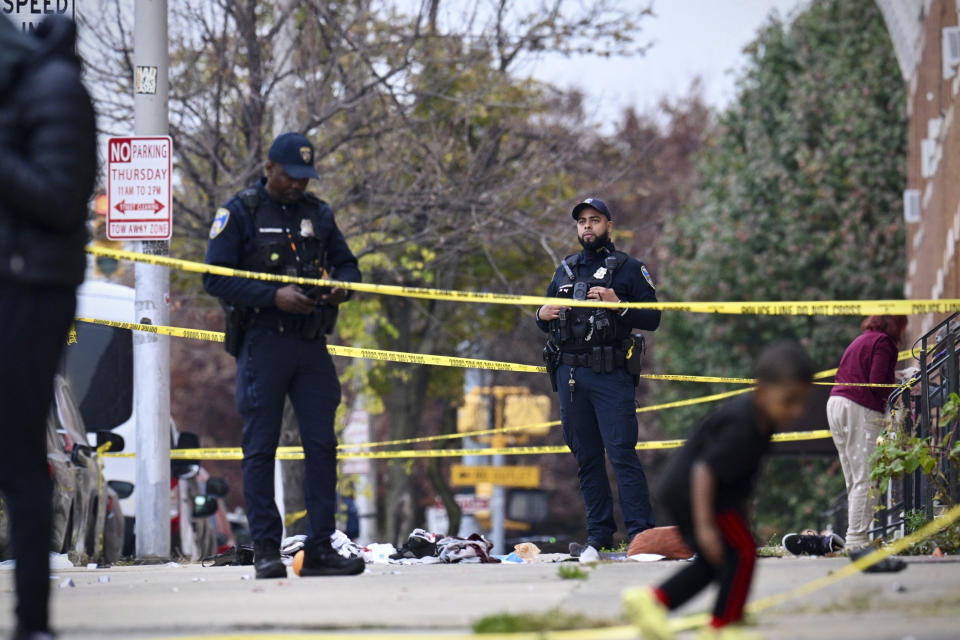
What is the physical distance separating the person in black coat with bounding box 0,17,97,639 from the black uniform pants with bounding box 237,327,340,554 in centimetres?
231

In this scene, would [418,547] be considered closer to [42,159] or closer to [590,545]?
[590,545]

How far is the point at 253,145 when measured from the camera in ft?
55.5

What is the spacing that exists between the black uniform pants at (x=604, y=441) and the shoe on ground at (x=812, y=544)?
848 mm

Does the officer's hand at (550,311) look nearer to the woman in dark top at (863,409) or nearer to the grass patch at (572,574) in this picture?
the woman in dark top at (863,409)

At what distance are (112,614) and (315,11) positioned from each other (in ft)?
40.2

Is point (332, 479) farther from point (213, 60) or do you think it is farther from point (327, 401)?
point (213, 60)

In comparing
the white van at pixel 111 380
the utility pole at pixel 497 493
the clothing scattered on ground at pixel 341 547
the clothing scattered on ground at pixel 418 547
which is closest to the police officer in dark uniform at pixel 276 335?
the clothing scattered on ground at pixel 341 547

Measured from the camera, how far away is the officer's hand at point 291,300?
7.23 m

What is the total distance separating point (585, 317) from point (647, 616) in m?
4.79

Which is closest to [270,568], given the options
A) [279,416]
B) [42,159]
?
[279,416]

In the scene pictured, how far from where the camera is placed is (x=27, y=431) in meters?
4.99

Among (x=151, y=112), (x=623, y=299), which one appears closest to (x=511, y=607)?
(x=623, y=299)

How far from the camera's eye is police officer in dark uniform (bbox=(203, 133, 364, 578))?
24.2ft

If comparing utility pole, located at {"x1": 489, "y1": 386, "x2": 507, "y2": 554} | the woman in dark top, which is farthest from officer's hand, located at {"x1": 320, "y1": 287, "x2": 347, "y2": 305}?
utility pole, located at {"x1": 489, "y1": 386, "x2": 507, "y2": 554}
